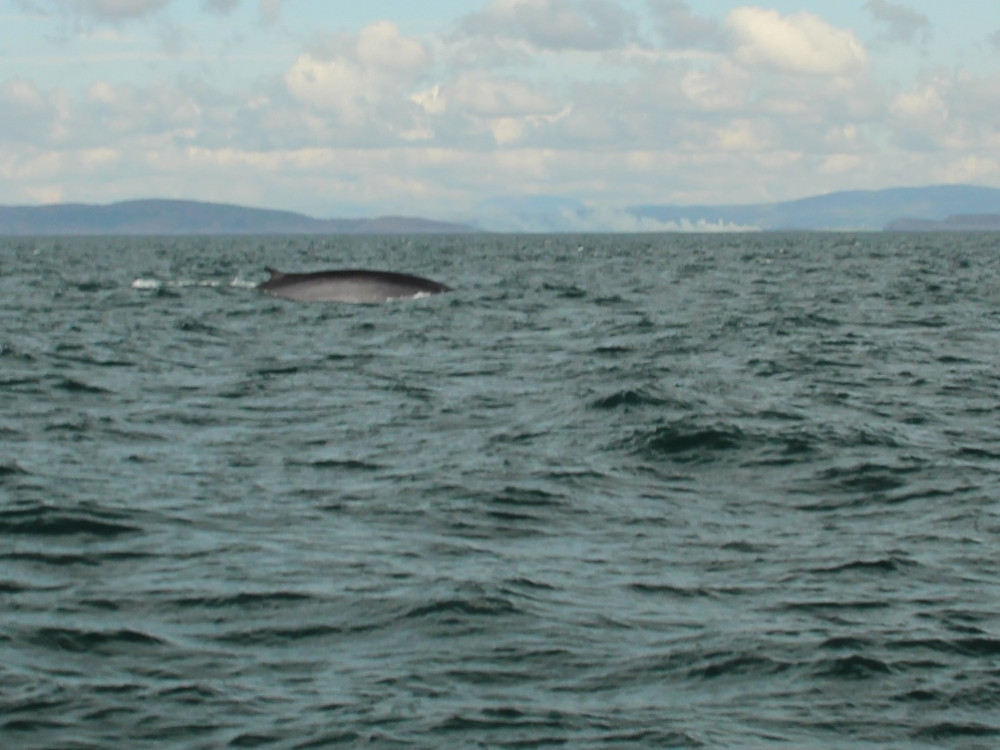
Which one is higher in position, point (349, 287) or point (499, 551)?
point (349, 287)

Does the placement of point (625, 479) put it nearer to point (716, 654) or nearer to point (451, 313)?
point (716, 654)

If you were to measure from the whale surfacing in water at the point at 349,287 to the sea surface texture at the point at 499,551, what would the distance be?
1175cm

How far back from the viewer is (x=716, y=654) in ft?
29.5

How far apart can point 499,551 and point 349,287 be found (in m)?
25.7

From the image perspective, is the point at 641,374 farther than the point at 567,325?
No

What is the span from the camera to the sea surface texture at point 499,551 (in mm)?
8031

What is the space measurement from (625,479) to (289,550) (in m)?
4.15

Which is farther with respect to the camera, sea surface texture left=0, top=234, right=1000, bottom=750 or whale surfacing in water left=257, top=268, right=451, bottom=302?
whale surfacing in water left=257, top=268, right=451, bottom=302

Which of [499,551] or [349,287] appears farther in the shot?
[349,287]

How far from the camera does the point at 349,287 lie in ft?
121

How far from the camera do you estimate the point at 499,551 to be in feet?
38.0

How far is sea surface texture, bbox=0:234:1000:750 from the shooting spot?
8.03m

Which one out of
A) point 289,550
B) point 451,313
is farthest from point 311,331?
point 289,550

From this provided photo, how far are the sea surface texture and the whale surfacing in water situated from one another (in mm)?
11754
